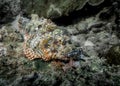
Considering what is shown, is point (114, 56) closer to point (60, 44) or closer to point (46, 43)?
point (60, 44)

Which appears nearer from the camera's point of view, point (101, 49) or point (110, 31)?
point (101, 49)

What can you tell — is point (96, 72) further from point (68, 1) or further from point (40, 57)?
point (68, 1)

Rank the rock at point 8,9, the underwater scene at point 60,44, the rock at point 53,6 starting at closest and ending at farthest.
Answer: the underwater scene at point 60,44, the rock at point 53,6, the rock at point 8,9

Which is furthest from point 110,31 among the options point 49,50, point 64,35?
point 49,50

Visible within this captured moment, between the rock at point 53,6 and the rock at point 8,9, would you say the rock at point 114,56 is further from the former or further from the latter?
the rock at point 8,9

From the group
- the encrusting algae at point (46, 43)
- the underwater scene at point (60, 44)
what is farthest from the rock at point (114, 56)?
the encrusting algae at point (46, 43)
